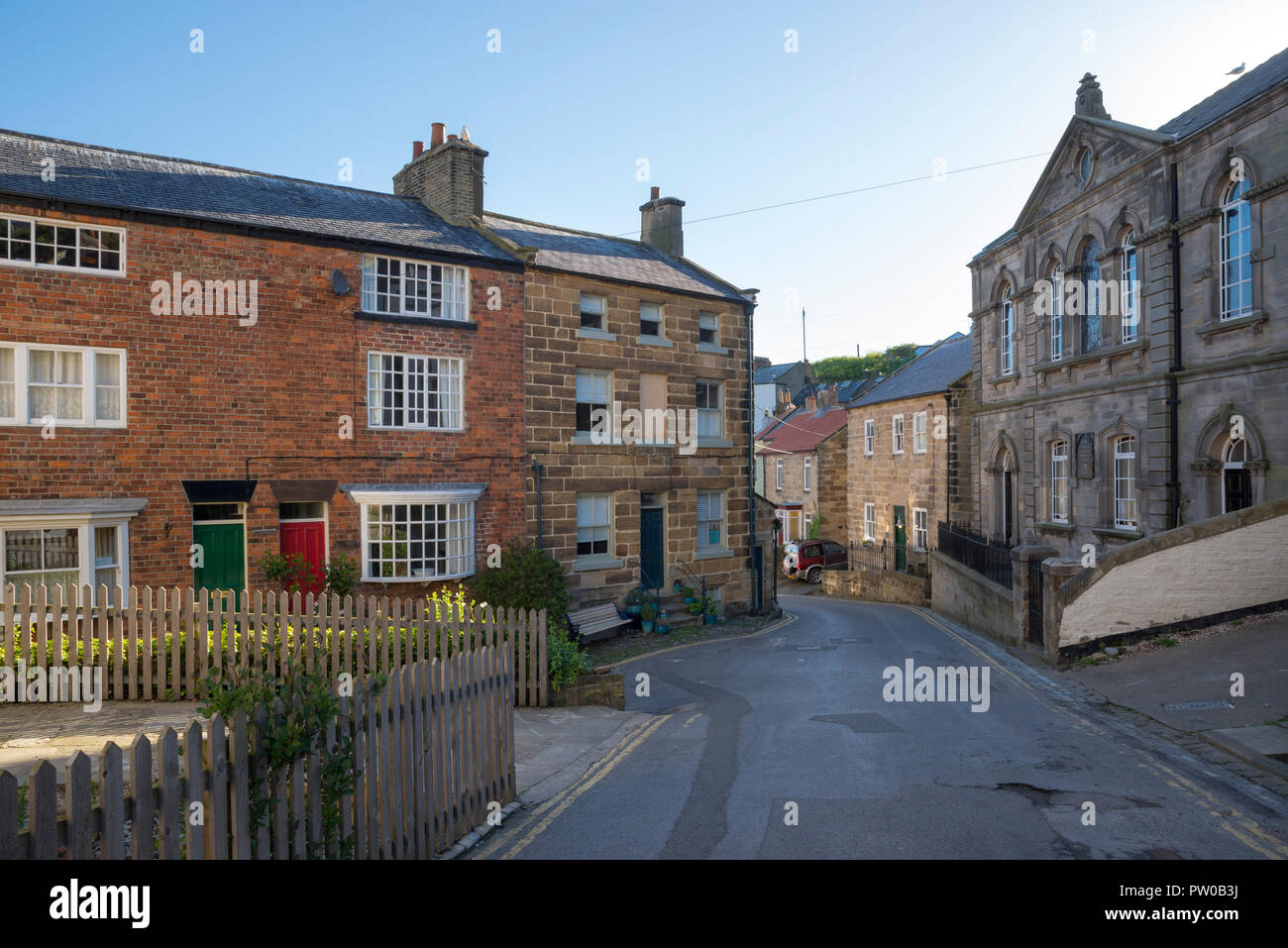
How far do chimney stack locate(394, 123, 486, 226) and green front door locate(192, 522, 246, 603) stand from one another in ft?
31.9

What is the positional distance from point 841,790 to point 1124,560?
31.8ft

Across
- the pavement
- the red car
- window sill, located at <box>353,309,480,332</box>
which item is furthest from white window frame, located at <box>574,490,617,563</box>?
the red car

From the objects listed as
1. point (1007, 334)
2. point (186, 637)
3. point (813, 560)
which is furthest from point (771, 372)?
point (186, 637)

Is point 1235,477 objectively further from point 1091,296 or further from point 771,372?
point 771,372

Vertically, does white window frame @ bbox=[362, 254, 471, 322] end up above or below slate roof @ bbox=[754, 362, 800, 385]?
below

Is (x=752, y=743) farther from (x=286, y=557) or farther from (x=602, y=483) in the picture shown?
(x=602, y=483)

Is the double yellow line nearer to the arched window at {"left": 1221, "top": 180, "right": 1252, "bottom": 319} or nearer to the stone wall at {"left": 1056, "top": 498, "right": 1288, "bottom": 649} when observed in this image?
the stone wall at {"left": 1056, "top": 498, "right": 1288, "bottom": 649}

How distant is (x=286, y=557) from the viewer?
17.2 m

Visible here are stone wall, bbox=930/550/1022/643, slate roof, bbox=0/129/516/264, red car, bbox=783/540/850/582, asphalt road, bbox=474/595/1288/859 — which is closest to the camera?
asphalt road, bbox=474/595/1288/859

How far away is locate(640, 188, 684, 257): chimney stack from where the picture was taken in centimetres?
2791

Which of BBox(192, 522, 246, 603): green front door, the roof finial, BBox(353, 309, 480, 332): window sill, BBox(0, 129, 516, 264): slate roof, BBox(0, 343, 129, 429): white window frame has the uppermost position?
the roof finial
